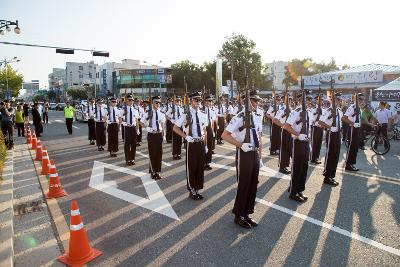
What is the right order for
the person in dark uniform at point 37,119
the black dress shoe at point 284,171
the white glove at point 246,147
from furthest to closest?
1. the person in dark uniform at point 37,119
2. the black dress shoe at point 284,171
3. the white glove at point 246,147

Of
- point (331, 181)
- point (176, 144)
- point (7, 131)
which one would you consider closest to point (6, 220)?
point (176, 144)

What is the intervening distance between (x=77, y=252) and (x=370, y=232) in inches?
170

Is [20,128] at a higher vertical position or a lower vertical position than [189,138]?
lower

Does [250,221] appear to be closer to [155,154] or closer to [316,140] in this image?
[155,154]

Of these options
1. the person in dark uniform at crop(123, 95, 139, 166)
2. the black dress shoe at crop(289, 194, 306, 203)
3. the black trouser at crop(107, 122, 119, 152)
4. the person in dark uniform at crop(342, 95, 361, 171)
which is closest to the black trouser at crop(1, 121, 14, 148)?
the black trouser at crop(107, 122, 119, 152)

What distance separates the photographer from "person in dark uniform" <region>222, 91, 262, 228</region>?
547 centimetres

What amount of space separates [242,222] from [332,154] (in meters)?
3.89

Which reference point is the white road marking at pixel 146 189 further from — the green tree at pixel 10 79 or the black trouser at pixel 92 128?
the green tree at pixel 10 79

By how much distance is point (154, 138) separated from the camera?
361 inches

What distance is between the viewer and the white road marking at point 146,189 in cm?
659

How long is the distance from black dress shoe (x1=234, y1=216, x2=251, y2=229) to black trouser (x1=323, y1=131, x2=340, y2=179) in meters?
3.50

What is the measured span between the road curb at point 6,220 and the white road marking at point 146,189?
6.11 feet

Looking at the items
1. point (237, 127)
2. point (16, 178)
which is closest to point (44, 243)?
point (237, 127)

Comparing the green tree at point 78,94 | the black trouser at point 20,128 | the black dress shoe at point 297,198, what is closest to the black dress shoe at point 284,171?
the black dress shoe at point 297,198
